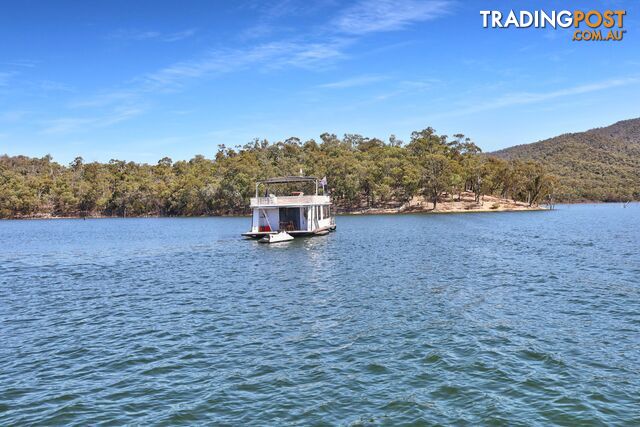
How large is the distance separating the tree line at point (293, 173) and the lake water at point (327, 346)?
101863 millimetres

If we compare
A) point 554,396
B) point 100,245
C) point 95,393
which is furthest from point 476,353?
point 100,245

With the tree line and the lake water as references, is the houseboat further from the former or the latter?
the tree line

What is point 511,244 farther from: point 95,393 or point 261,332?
point 95,393

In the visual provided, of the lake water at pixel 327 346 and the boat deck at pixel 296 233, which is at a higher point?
the boat deck at pixel 296 233

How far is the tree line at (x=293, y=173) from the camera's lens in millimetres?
134375

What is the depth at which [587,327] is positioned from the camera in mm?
17547

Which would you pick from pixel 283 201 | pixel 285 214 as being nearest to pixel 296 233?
pixel 285 214

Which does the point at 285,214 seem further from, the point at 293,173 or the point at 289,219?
the point at 293,173

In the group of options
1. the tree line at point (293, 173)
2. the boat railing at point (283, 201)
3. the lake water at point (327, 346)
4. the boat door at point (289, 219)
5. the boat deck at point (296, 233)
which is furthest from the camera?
the tree line at point (293, 173)

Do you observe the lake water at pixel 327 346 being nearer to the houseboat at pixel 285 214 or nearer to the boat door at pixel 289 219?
the houseboat at pixel 285 214

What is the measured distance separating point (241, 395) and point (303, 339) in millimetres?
4845

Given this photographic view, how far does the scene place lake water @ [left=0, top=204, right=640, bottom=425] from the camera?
1148cm

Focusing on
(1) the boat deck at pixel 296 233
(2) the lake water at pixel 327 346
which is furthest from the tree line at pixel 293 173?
(2) the lake water at pixel 327 346

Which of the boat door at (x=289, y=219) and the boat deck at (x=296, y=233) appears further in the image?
the boat door at (x=289, y=219)
